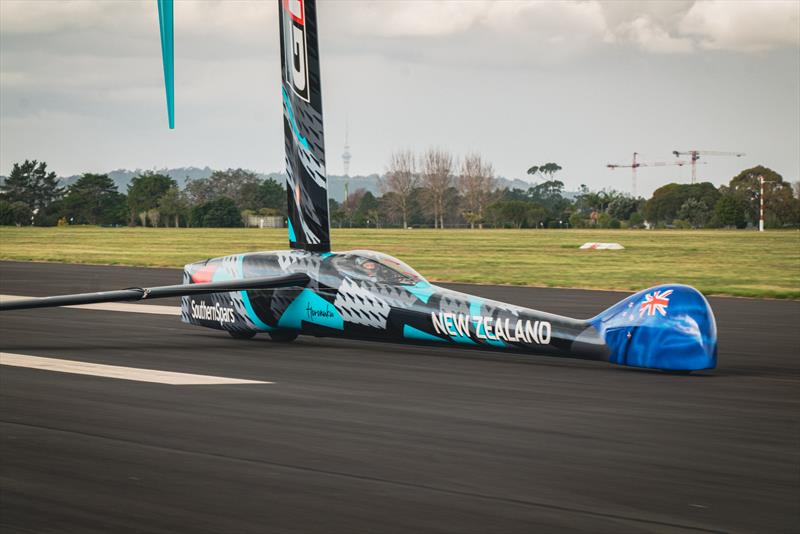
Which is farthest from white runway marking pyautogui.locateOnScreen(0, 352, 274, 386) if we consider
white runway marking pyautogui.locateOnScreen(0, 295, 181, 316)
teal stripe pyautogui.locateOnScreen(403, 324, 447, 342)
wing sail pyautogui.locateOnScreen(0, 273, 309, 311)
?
white runway marking pyautogui.locateOnScreen(0, 295, 181, 316)

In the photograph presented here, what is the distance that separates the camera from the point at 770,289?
2744 centimetres

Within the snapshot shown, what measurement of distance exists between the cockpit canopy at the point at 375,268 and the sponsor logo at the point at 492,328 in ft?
3.24

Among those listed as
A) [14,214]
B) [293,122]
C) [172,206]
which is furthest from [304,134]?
[14,214]

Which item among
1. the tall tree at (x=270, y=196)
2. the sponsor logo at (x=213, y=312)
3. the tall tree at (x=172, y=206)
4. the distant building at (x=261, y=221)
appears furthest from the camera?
the tall tree at (x=270, y=196)

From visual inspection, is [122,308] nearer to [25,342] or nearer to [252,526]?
[25,342]

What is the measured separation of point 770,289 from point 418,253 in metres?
25.8

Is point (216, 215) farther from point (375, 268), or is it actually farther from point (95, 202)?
point (375, 268)

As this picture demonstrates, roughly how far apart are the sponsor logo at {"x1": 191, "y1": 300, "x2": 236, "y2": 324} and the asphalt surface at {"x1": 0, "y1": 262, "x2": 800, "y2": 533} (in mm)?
1439

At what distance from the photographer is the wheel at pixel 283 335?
50.1ft

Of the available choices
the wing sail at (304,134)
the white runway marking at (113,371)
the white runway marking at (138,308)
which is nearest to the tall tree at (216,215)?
the white runway marking at (138,308)

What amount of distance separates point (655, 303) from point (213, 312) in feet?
23.4

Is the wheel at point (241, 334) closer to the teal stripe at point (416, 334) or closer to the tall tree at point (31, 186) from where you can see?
the teal stripe at point (416, 334)

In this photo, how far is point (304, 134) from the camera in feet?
53.7

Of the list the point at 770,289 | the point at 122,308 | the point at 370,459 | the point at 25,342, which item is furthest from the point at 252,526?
the point at 770,289
